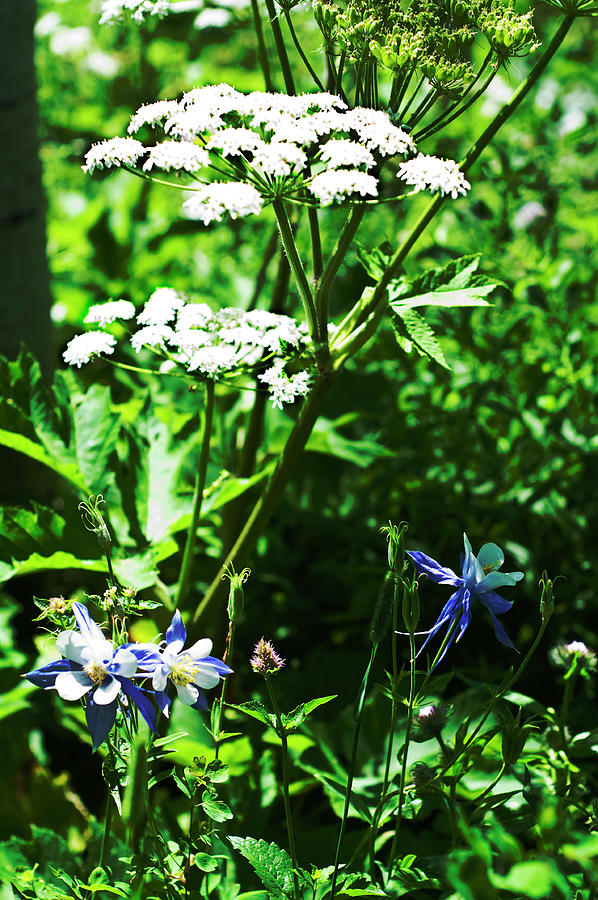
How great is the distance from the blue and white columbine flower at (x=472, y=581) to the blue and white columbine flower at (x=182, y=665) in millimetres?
169

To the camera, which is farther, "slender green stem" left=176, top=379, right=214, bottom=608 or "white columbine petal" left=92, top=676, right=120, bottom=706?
"slender green stem" left=176, top=379, right=214, bottom=608

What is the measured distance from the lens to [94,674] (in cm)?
61

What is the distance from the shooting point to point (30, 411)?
43.7 inches

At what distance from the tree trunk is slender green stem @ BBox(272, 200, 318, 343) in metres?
0.91

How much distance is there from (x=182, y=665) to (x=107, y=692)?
0.21ft

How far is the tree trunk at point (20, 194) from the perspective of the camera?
1526 mm

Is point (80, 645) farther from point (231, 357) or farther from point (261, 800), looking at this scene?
point (261, 800)

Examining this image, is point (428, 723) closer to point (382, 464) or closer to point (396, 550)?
point (396, 550)

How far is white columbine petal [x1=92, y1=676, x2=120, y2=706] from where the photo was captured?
23.4 inches

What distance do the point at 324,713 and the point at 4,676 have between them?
48 cm

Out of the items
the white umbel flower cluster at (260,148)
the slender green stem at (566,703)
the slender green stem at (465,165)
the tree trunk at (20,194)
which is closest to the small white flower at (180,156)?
the white umbel flower cluster at (260,148)

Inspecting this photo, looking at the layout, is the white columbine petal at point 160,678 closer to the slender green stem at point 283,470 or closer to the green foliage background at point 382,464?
the slender green stem at point 283,470

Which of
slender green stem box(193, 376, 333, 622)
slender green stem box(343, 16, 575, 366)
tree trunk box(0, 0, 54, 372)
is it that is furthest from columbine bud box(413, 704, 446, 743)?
tree trunk box(0, 0, 54, 372)

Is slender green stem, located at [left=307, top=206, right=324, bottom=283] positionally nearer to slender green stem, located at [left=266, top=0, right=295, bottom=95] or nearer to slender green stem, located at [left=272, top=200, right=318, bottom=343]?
slender green stem, located at [left=272, top=200, right=318, bottom=343]
